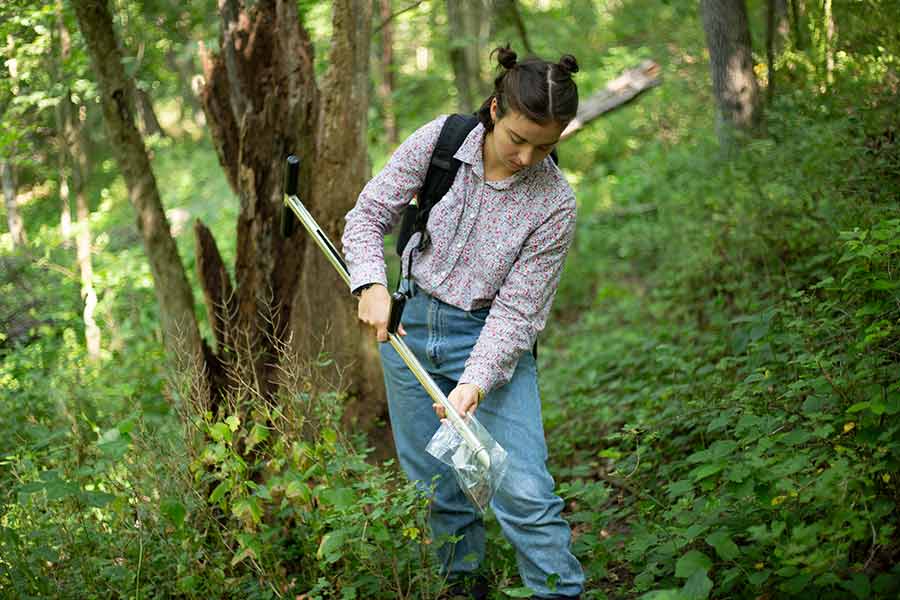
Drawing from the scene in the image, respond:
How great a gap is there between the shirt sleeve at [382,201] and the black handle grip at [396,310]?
6.0 inches

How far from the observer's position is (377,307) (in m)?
2.93

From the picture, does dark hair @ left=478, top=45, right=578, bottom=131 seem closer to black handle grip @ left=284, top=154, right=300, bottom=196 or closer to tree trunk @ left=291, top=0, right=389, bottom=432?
black handle grip @ left=284, top=154, right=300, bottom=196

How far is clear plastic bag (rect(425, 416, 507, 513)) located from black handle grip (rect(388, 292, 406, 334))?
0.37 m

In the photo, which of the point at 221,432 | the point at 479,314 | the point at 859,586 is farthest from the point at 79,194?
the point at 859,586

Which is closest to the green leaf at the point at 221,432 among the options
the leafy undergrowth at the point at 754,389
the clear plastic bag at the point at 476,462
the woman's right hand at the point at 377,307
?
the woman's right hand at the point at 377,307

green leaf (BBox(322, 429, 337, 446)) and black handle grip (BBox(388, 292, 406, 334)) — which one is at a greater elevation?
black handle grip (BBox(388, 292, 406, 334))

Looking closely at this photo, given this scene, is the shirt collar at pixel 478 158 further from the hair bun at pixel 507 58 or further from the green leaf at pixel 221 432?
the green leaf at pixel 221 432

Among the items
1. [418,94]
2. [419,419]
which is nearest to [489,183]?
[419,419]

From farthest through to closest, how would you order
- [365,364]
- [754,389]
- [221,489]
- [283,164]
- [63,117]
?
[63,117] → [365,364] → [283,164] → [754,389] → [221,489]

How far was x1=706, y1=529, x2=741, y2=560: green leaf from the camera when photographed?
264 cm

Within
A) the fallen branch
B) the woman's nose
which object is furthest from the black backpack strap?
the fallen branch

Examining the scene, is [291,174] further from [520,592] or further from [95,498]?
[520,592]

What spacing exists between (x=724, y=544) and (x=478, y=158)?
1496 mm

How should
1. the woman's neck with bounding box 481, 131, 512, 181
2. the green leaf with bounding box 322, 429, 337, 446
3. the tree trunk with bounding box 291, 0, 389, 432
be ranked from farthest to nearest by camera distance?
the tree trunk with bounding box 291, 0, 389, 432, the green leaf with bounding box 322, 429, 337, 446, the woman's neck with bounding box 481, 131, 512, 181
